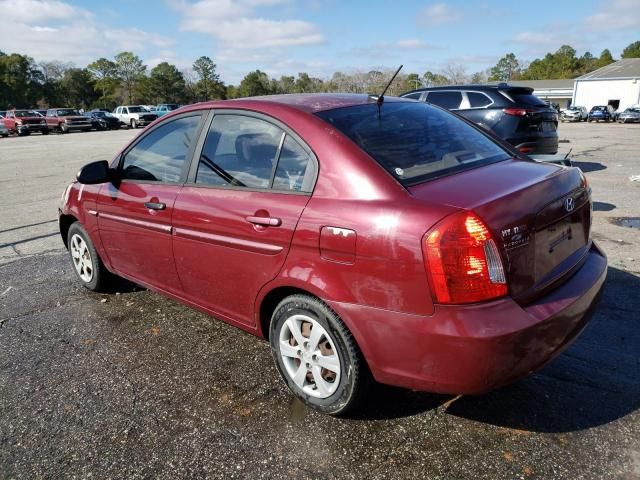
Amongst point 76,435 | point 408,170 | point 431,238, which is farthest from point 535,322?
point 76,435

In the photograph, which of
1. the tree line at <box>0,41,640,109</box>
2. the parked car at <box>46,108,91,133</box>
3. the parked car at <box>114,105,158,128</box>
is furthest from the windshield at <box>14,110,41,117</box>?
the tree line at <box>0,41,640,109</box>

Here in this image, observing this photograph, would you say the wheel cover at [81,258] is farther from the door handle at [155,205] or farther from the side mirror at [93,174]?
the door handle at [155,205]

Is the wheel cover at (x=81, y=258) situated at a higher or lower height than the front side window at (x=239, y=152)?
lower

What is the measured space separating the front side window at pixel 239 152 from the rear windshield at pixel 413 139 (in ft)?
1.22

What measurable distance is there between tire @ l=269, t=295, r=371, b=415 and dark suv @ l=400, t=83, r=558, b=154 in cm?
706

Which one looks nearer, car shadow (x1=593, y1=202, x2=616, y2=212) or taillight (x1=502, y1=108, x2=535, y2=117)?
car shadow (x1=593, y1=202, x2=616, y2=212)

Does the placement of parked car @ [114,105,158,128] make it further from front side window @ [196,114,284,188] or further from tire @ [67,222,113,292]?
front side window @ [196,114,284,188]

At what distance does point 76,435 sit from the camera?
8.73ft

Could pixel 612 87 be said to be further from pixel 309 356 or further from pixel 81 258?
pixel 309 356

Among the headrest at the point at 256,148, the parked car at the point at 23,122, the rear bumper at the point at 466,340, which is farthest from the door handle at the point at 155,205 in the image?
the parked car at the point at 23,122

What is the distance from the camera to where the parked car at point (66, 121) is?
37062 mm

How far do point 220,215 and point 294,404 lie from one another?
117cm

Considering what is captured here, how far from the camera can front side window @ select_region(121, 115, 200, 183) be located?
3.43 m

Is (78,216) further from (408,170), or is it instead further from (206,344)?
(408,170)
